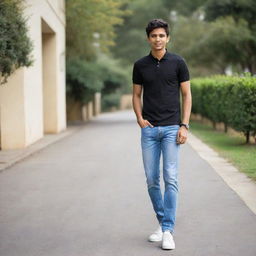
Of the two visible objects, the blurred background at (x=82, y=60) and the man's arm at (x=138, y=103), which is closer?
the man's arm at (x=138, y=103)

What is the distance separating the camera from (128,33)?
6044 cm

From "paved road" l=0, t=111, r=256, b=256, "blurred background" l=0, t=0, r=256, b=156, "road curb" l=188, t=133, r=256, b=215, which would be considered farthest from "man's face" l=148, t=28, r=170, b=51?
"blurred background" l=0, t=0, r=256, b=156

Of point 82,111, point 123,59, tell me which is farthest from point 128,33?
point 82,111

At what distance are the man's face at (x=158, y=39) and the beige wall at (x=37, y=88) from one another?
8.26 meters

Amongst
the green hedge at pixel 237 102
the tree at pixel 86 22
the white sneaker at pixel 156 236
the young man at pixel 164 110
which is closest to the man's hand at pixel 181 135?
the young man at pixel 164 110

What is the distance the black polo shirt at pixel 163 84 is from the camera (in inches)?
195

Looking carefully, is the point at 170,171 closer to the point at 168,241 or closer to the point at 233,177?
the point at 168,241

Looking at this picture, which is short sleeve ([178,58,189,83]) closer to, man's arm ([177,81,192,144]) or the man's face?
man's arm ([177,81,192,144])

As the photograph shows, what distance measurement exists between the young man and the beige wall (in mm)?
8298

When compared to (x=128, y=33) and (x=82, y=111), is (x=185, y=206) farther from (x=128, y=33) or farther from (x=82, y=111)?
(x=128, y=33)

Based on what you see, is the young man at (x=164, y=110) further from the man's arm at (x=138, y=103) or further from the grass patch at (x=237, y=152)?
the grass patch at (x=237, y=152)

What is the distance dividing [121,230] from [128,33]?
56.2 meters

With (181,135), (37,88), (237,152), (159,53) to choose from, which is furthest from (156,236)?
(37,88)

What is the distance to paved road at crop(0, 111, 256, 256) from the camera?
4.90m
